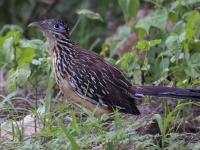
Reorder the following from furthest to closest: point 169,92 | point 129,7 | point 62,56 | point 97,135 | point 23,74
A: point 129,7, point 62,56, point 23,74, point 169,92, point 97,135

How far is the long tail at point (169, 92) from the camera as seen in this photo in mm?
6656

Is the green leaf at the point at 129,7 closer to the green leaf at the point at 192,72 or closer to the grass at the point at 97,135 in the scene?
the green leaf at the point at 192,72

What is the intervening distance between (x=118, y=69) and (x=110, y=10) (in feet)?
15.4

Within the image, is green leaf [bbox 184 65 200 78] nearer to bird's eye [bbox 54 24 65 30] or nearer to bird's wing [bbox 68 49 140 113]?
bird's wing [bbox 68 49 140 113]

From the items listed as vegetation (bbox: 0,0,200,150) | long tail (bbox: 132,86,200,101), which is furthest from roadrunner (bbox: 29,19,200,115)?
vegetation (bbox: 0,0,200,150)

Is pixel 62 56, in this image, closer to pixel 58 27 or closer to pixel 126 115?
pixel 58 27

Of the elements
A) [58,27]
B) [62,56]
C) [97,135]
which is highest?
[58,27]

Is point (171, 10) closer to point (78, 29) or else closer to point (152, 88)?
point (152, 88)

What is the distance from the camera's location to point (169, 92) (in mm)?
6816

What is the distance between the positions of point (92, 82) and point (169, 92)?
78 cm

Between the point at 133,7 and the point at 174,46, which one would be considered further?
the point at 133,7

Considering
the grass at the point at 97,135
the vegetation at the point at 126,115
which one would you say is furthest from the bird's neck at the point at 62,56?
the grass at the point at 97,135

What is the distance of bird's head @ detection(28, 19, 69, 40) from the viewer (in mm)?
7523

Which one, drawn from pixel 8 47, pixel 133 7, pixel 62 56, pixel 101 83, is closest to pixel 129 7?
pixel 133 7
